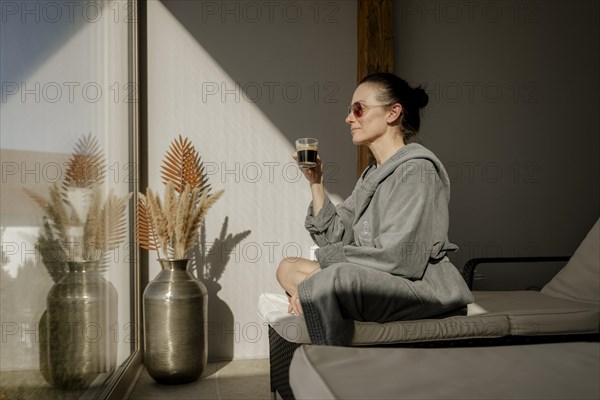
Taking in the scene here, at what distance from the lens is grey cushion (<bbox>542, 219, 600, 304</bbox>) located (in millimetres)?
2631

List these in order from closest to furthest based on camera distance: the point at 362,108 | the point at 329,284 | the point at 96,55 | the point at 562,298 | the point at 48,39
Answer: the point at 48,39, the point at 329,284, the point at 96,55, the point at 362,108, the point at 562,298

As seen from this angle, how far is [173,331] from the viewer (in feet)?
9.01

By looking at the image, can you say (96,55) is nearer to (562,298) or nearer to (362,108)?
(362,108)

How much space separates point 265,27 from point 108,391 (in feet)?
7.55

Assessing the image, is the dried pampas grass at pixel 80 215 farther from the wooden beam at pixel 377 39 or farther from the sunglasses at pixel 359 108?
the wooden beam at pixel 377 39

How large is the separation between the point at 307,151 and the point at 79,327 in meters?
1.18

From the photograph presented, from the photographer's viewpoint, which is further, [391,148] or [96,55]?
[391,148]

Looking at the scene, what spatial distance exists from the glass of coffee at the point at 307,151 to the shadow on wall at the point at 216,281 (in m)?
1.06

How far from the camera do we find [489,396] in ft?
2.52

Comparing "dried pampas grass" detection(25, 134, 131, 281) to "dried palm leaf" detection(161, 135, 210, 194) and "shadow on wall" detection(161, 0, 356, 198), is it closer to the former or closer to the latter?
"dried palm leaf" detection(161, 135, 210, 194)

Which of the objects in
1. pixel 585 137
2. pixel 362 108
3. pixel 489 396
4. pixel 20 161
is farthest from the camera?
pixel 585 137

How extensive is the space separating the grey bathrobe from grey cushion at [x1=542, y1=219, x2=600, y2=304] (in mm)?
944

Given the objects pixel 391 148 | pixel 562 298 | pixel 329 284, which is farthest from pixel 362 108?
pixel 562 298

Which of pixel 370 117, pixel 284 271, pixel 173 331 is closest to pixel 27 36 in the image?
pixel 284 271
